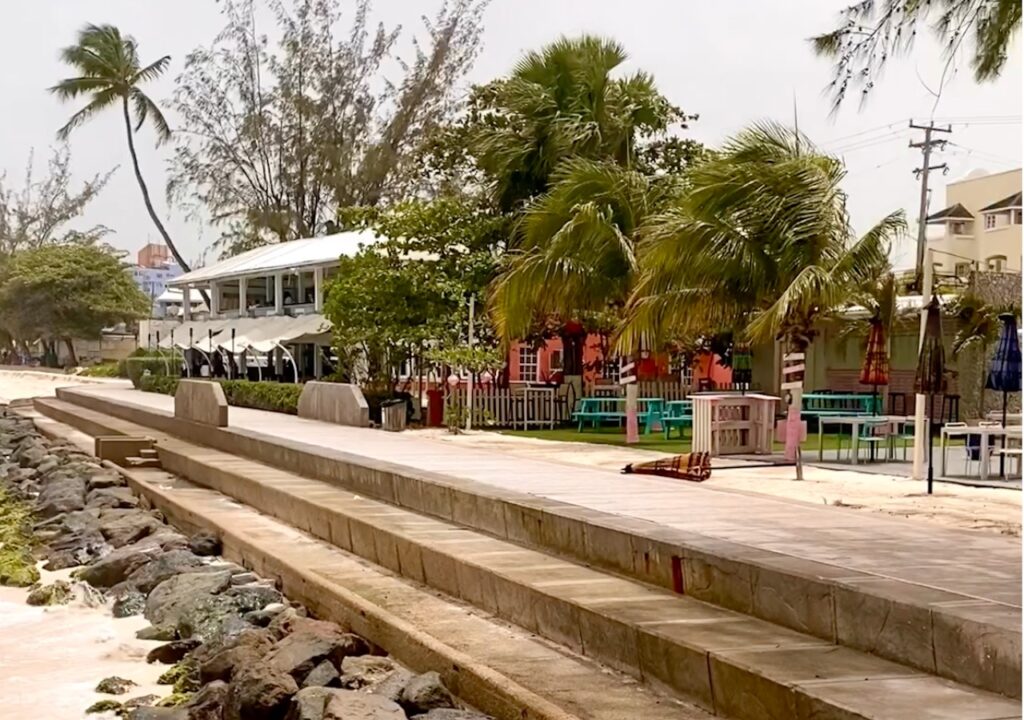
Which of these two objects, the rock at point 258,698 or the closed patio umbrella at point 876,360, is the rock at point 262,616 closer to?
the rock at point 258,698

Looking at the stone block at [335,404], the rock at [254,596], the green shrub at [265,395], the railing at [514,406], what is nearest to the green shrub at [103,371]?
the green shrub at [265,395]

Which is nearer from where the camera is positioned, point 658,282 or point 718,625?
point 718,625

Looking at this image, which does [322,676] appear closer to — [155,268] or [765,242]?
[765,242]

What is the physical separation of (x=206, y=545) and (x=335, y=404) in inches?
366

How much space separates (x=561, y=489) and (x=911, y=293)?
570 inches

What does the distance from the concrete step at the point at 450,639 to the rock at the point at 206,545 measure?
0.12 m

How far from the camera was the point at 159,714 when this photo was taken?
6.83m

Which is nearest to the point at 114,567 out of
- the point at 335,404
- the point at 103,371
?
the point at 335,404

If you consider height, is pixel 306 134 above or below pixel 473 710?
above

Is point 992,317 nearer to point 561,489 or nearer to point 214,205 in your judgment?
point 561,489

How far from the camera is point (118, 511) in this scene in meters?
14.1

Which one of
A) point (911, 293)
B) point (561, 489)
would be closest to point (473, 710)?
point (561, 489)

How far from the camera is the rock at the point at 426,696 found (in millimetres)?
5910

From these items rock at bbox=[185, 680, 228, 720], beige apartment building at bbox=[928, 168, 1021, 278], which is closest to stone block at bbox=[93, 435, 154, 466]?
rock at bbox=[185, 680, 228, 720]
